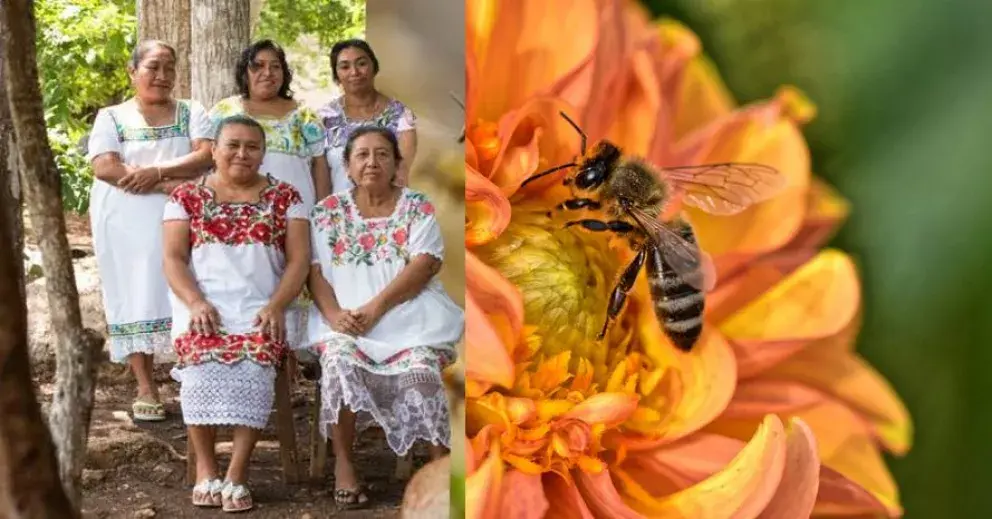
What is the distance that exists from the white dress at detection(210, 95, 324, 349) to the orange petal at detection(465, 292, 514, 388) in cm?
28

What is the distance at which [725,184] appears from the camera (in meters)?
1.60

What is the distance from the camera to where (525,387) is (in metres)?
1.63

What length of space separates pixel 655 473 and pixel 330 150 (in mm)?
788

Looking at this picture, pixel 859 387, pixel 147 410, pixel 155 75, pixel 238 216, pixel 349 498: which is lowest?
pixel 349 498

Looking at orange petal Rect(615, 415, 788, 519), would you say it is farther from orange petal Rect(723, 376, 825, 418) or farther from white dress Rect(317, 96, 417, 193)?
white dress Rect(317, 96, 417, 193)

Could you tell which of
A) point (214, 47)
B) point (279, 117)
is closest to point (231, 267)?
point (279, 117)

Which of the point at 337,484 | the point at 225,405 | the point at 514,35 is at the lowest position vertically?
the point at 337,484

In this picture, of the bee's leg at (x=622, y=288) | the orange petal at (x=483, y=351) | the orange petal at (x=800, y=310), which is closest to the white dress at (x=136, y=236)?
the orange petal at (x=483, y=351)

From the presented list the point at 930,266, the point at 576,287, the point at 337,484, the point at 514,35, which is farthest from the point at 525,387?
the point at 930,266

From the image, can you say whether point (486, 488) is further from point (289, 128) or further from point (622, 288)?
point (289, 128)

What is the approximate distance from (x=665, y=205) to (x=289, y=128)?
0.65 metres

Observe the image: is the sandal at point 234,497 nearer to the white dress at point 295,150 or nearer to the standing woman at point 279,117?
the white dress at point 295,150

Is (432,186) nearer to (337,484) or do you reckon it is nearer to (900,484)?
(337,484)

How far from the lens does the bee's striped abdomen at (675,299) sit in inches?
61.9
